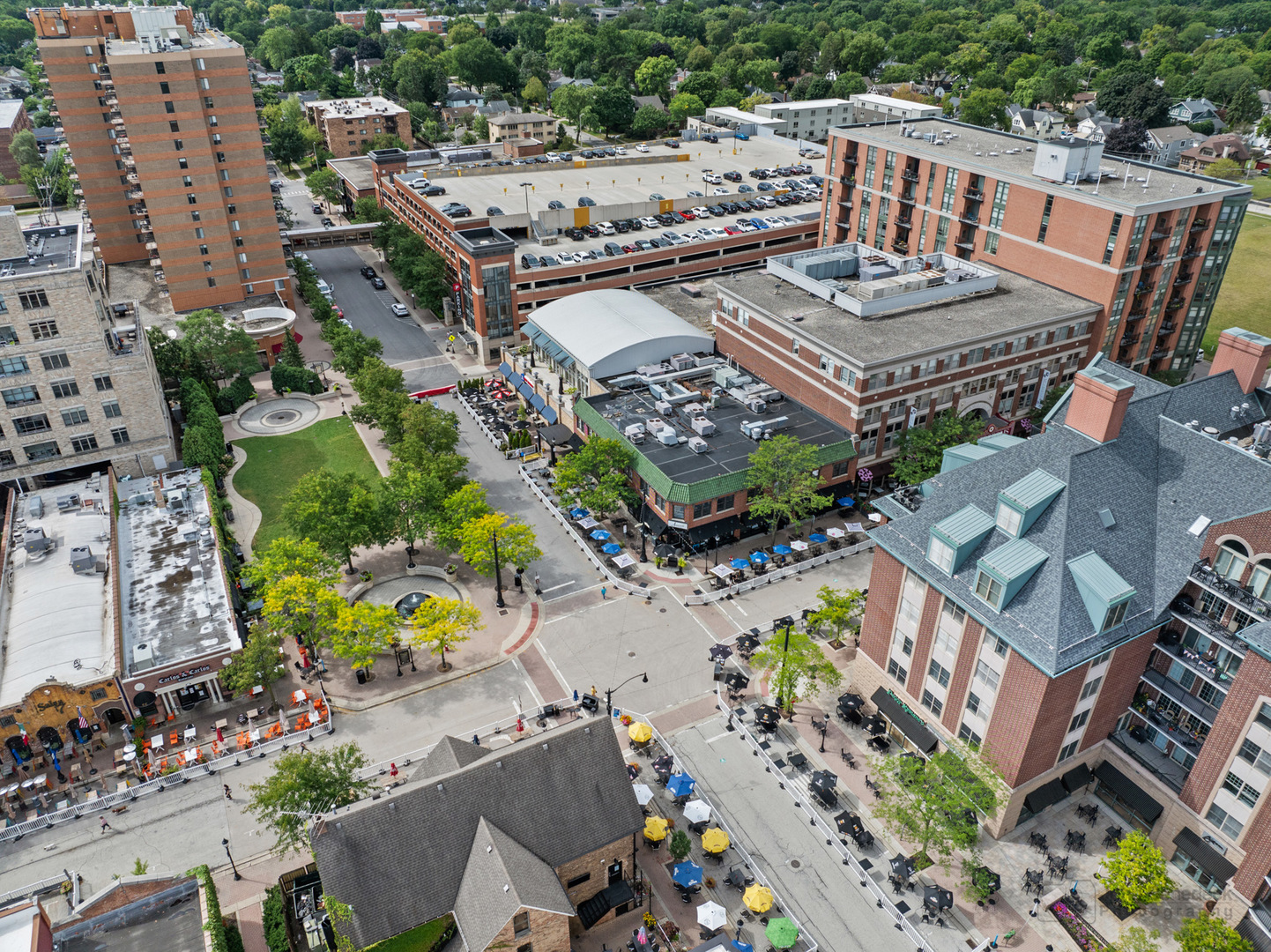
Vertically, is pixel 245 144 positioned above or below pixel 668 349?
above

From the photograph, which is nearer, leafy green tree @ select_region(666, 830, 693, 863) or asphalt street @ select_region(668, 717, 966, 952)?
asphalt street @ select_region(668, 717, 966, 952)

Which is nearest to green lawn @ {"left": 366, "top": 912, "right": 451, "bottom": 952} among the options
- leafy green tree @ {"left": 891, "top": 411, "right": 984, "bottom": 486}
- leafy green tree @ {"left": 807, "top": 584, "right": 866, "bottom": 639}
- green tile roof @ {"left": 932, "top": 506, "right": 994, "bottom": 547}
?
leafy green tree @ {"left": 807, "top": 584, "right": 866, "bottom": 639}

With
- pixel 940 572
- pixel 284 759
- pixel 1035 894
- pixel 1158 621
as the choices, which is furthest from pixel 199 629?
pixel 1158 621

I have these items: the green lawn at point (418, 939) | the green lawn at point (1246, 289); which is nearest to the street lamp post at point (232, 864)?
the green lawn at point (418, 939)

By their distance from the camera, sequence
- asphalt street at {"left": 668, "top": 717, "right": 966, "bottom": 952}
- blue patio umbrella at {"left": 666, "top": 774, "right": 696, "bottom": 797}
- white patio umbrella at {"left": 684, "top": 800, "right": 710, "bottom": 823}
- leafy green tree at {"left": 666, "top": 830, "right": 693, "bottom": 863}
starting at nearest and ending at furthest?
asphalt street at {"left": 668, "top": 717, "right": 966, "bottom": 952}, leafy green tree at {"left": 666, "top": 830, "right": 693, "bottom": 863}, white patio umbrella at {"left": 684, "top": 800, "right": 710, "bottom": 823}, blue patio umbrella at {"left": 666, "top": 774, "right": 696, "bottom": 797}

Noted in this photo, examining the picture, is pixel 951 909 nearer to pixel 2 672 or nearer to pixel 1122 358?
pixel 2 672

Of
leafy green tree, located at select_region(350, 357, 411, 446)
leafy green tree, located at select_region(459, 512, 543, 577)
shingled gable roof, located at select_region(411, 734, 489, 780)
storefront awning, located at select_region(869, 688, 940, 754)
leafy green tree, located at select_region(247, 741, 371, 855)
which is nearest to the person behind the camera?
shingled gable roof, located at select_region(411, 734, 489, 780)

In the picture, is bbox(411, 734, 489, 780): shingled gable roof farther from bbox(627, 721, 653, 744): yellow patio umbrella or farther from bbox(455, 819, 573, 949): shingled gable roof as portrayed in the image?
bbox(627, 721, 653, 744): yellow patio umbrella
